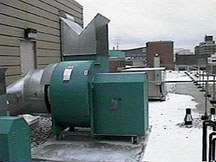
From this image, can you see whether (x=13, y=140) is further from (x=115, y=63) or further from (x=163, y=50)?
(x=163, y=50)

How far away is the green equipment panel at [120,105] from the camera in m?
4.73

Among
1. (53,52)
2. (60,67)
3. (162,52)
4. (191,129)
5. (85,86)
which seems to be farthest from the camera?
(162,52)

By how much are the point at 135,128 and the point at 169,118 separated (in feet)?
6.95

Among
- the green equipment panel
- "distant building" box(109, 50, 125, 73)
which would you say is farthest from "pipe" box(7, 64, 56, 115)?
"distant building" box(109, 50, 125, 73)

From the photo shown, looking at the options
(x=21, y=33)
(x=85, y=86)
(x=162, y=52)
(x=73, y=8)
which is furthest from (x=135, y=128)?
(x=162, y=52)

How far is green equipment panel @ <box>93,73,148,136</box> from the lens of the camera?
4.73 meters

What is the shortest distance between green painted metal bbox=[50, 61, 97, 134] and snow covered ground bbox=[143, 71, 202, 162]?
4.19 ft

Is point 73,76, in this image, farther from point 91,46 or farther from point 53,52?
point 53,52

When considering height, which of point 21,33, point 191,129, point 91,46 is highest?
point 21,33

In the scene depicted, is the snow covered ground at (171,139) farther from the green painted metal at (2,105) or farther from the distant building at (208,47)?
the distant building at (208,47)

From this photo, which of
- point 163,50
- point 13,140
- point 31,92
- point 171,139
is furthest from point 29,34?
point 163,50

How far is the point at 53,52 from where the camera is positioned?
906cm

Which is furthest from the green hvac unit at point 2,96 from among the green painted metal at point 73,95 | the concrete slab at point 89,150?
the green painted metal at point 73,95

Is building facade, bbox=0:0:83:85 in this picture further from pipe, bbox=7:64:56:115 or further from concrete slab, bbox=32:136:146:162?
concrete slab, bbox=32:136:146:162
